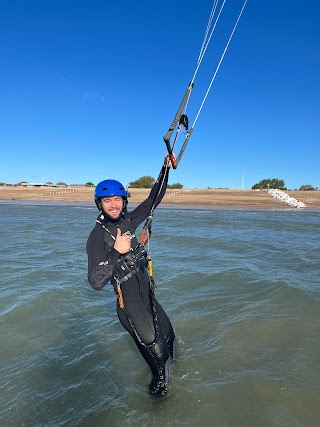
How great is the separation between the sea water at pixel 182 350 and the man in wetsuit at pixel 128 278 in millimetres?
509

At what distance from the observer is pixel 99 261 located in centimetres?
404

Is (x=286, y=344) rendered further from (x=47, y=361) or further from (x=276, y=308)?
(x=47, y=361)

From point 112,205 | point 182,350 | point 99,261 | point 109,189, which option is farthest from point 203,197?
point 99,261

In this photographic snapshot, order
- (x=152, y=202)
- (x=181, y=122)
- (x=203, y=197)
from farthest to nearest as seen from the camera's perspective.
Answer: (x=203, y=197) → (x=152, y=202) → (x=181, y=122)

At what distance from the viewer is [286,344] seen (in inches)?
216

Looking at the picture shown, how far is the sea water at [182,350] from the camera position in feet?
13.0

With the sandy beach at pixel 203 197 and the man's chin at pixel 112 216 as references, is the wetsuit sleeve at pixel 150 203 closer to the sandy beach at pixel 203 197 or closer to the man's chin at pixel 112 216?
the man's chin at pixel 112 216

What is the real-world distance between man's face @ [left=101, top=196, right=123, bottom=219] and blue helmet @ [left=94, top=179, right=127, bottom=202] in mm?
95

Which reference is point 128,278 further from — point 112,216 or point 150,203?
point 150,203

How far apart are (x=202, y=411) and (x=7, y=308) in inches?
192

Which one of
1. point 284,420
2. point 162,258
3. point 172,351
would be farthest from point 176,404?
point 162,258

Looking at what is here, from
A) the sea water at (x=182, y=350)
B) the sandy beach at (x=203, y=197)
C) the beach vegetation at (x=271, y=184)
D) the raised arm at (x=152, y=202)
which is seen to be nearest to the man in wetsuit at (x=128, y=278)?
the raised arm at (x=152, y=202)

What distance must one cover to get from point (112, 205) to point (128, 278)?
0.99 metres

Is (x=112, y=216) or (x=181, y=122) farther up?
(x=181, y=122)
